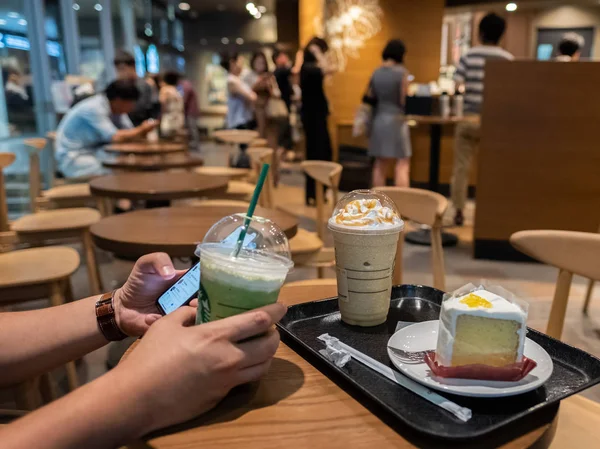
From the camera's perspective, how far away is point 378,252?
3.17 ft

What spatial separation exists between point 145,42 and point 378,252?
13.0m

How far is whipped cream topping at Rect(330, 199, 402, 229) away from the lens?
96cm

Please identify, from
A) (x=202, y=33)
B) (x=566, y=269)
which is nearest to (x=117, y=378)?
(x=566, y=269)

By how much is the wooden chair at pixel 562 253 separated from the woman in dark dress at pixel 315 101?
4.23 m

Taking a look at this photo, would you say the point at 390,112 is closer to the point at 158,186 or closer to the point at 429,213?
the point at 158,186

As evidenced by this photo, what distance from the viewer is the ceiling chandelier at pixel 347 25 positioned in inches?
263

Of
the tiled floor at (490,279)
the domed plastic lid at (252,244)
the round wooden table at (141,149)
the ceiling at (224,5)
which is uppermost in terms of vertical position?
the ceiling at (224,5)

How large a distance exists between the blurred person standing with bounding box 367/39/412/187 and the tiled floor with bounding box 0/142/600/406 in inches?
36.5

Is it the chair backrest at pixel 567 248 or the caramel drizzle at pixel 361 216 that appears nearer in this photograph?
the caramel drizzle at pixel 361 216

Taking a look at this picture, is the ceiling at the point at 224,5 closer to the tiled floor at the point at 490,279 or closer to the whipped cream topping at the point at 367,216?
the tiled floor at the point at 490,279

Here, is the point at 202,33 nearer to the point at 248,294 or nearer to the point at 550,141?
the point at 550,141

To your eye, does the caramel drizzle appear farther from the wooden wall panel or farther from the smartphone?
the wooden wall panel

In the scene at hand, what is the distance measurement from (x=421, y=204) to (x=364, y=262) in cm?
92

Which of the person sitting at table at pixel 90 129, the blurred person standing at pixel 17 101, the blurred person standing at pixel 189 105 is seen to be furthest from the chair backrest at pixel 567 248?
the blurred person standing at pixel 189 105
